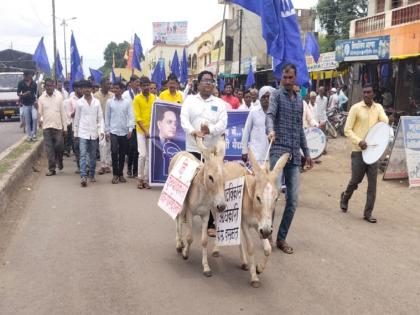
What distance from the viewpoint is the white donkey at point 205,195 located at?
4.47 meters

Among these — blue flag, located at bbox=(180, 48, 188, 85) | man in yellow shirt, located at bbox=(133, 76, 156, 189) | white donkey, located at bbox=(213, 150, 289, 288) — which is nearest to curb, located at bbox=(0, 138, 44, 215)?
man in yellow shirt, located at bbox=(133, 76, 156, 189)

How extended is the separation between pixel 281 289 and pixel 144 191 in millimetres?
4735

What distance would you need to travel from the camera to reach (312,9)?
41875 millimetres

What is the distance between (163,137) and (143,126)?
52 cm

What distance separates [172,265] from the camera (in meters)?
5.04

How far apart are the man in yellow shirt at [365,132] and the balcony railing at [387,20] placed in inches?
490

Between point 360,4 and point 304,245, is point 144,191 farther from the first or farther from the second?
point 360,4

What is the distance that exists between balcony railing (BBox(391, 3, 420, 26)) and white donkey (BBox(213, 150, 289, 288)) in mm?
15668

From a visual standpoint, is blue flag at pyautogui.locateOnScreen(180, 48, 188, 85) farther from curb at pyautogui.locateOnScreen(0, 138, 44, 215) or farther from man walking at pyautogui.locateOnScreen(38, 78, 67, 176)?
man walking at pyautogui.locateOnScreen(38, 78, 67, 176)

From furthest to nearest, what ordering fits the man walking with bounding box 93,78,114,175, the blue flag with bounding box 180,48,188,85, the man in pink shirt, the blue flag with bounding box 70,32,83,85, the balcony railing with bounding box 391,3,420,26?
the blue flag with bounding box 180,48,188,85, the blue flag with bounding box 70,32,83,85, the balcony railing with bounding box 391,3,420,26, the man in pink shirt, the man walking with bounding box 93,78,114,175

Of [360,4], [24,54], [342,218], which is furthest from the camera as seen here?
[360,4]

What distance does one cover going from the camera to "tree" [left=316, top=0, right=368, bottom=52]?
4016cm

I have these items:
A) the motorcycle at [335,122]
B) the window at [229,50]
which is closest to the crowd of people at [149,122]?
the motorcycle at [335,122]

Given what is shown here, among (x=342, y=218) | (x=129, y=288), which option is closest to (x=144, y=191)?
(x=342, y=218)
